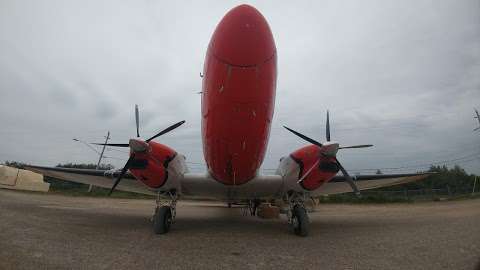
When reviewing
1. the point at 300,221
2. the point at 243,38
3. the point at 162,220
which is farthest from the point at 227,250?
the point at 243,38

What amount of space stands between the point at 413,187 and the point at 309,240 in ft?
200

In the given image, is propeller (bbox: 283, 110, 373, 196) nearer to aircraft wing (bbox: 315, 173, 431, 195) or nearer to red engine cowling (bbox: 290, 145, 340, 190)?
red engine cowling (bbox: 290, 145, 340, 190)

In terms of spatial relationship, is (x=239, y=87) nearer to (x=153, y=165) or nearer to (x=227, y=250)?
(x=227, y=250)

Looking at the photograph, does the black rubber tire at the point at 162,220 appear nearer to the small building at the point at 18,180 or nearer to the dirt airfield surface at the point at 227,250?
the dirt airfield surface at the point at 227,250

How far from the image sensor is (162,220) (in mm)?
7773

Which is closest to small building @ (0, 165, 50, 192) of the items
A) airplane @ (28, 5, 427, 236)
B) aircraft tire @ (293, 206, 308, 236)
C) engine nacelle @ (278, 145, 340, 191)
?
airplane @ (28, 5, 427, 236)

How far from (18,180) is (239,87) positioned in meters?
41.2

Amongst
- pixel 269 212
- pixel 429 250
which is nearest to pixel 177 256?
pixel 429 250

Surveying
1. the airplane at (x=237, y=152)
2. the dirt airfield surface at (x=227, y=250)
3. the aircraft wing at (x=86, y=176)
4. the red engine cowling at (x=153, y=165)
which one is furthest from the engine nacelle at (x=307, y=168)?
the aircraft wing at (x=86, y=176)

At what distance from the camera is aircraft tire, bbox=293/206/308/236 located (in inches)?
308

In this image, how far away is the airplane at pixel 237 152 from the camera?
4848mm

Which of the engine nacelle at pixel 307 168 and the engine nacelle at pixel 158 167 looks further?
the engine nacelle at pixel 307 168

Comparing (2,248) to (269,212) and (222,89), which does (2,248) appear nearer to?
(222,89)

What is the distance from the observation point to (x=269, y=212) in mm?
14039
